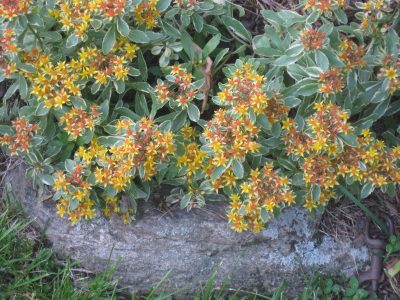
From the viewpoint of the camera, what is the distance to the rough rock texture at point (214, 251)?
9.99 ft

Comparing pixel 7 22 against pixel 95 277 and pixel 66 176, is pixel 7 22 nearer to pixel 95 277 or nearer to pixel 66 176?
pixel 66 176

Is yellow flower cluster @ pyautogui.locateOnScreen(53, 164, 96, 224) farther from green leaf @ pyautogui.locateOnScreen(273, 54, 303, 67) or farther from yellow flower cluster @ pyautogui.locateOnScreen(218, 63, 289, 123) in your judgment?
green leaf @ pyautogui.locateOnScreen(273, 54, 303, 67)

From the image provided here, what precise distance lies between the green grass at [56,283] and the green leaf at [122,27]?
1.09 meters

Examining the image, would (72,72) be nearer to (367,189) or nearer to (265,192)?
(265,192)

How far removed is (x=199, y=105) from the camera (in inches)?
117

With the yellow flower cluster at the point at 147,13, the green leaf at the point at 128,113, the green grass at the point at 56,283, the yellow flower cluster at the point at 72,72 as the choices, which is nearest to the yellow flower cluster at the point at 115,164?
the green leaf at the point at 128,113

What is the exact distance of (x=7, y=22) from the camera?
267 centimetres

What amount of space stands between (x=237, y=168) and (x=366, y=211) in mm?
721

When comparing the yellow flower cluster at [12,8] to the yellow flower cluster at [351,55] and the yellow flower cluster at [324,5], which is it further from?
the yellow flower cluster at [351,55]

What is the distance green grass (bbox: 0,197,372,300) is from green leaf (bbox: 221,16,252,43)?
1099 mm

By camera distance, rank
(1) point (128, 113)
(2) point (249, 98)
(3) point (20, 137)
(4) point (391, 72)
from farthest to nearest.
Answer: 1. (1) point (128, 113)
2. (3) point (20, 137)
3. (4) point (391, 72)
4. (2) point (249, 98)

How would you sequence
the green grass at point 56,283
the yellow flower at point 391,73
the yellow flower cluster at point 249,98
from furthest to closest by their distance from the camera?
the green grass at point 56,283, the yellow flower at point 391,73, the yellow flower cluster at point 249,98

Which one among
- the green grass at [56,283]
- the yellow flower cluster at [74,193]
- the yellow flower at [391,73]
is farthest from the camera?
the green grass at [56,283]

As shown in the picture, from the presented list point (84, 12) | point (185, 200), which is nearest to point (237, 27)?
point (84, 12)
